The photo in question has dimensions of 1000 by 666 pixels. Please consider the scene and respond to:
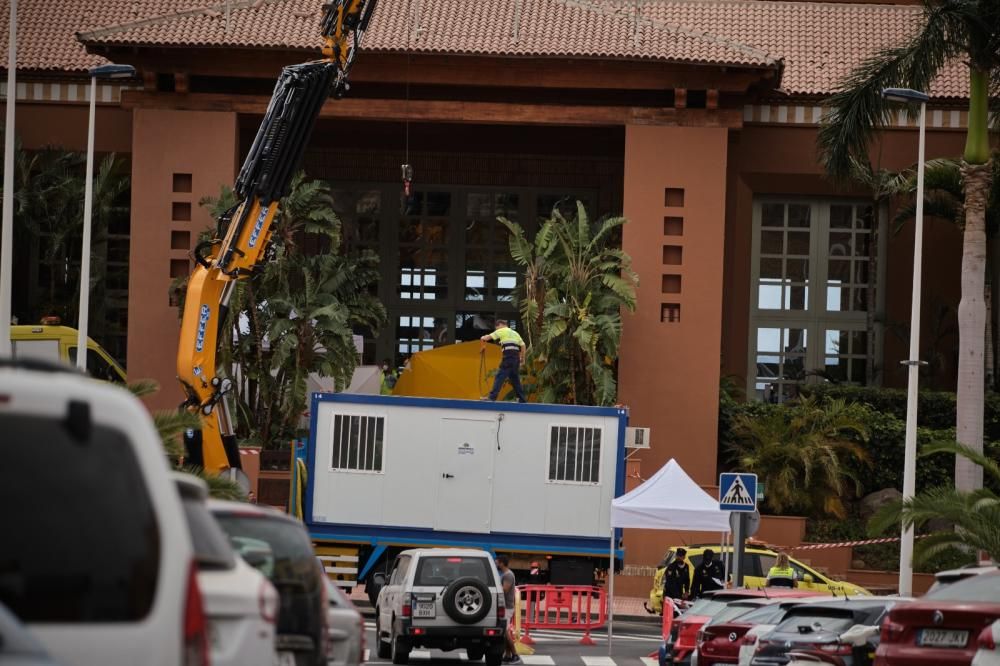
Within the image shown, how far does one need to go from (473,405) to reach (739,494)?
7011 millimetres

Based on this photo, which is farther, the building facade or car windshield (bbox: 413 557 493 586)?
the building facade

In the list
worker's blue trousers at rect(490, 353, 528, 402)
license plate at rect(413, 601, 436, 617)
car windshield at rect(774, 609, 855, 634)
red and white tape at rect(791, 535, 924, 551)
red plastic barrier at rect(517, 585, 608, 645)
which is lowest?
red plastic barrier at rect(517, 585, 608, 645)

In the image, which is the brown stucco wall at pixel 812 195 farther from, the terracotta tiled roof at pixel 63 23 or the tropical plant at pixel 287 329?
the terracotta tiled roof at pixel 63 23

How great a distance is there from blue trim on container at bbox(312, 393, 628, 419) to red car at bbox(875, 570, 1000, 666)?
51.3 ft

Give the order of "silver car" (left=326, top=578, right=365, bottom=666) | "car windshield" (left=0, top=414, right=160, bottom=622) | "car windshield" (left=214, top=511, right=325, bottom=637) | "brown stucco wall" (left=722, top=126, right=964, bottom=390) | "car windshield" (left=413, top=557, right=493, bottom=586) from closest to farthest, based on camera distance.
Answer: "car windshield" (left=0, top=414, right=160, bottom=622) → "car windshield" (left=214, top=511, right=325, bottom=637) → "silver car" (left=326, top=578, right=365, bottom=666) → "car windshield" (left=413, top=557, right=493, bottom=586) → "brown stucco wall" (left=722, top=126, right=964, bottom=390)

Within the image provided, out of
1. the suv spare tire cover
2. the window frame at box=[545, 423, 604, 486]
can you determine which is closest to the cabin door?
the window frame at box=[545, 423, 604, 486]

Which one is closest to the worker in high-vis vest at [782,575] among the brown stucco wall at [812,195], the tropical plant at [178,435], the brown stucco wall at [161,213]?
the tropical plant at [178,435]

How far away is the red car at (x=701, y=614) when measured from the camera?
731 inches

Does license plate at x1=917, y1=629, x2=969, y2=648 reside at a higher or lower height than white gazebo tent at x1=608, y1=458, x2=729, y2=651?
higher

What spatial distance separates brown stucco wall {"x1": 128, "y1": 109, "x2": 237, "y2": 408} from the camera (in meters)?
35.9

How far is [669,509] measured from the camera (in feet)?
79.7

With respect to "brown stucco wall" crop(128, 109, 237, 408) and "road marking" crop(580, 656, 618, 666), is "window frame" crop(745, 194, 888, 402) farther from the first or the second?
"road marking" crop(580, 656, 618, 666)

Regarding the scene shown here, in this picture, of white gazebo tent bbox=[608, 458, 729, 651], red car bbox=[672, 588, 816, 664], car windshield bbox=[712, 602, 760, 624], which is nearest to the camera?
car windshield bbox=[712, 602, 760, 624]

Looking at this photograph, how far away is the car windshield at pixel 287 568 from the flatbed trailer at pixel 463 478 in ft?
58.4
